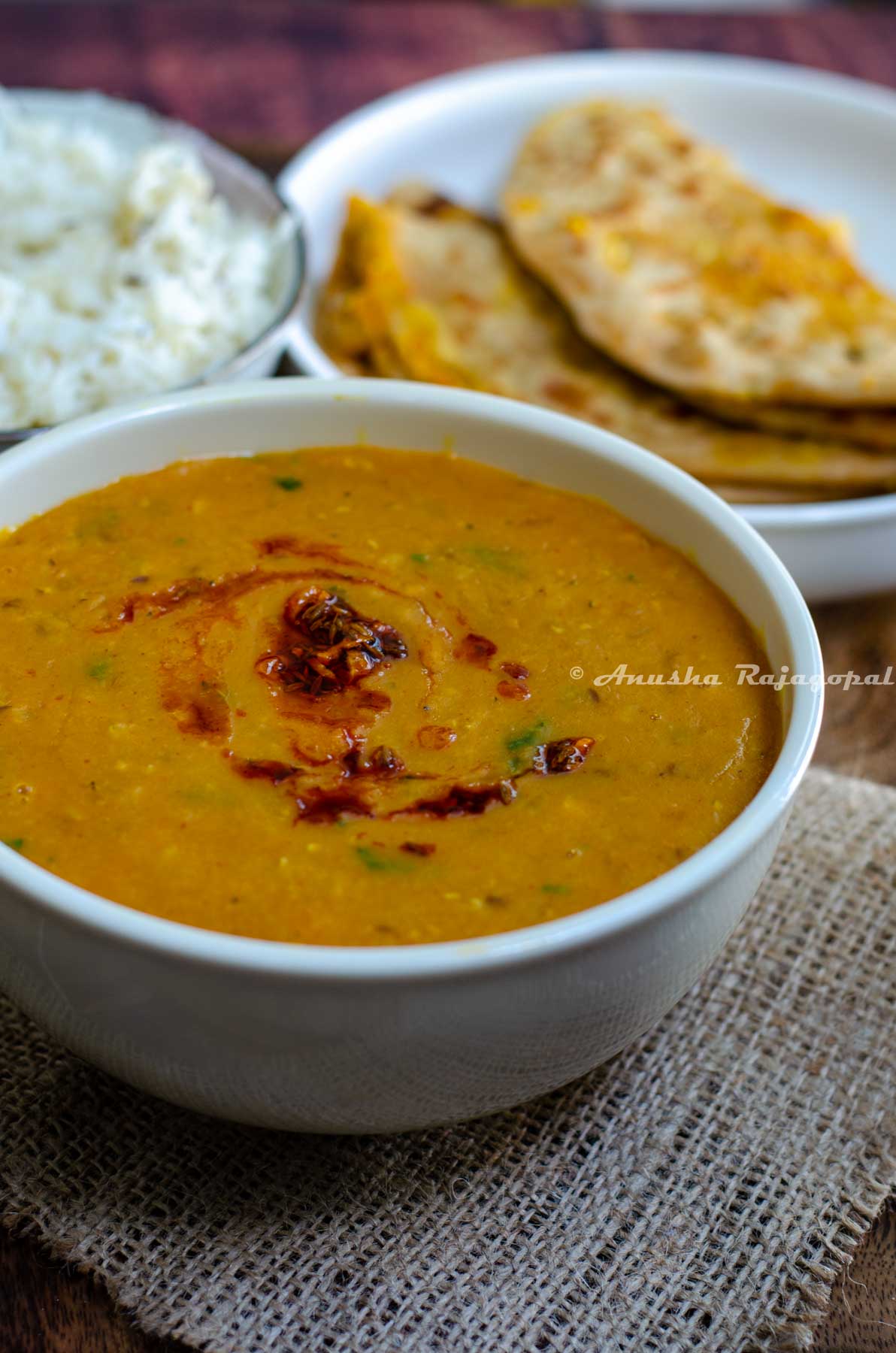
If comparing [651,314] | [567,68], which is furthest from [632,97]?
[651,314]

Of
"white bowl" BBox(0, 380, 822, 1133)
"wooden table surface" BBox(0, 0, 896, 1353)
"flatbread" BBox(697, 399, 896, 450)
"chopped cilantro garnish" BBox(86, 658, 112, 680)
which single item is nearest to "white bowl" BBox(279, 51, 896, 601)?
"wooden table surface" BBox(0, 0, 896, 1353)

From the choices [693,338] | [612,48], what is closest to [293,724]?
[693,338]

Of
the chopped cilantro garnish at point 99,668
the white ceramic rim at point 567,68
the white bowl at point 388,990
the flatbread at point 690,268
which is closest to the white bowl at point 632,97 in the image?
the white ceramic rim at point 567,68

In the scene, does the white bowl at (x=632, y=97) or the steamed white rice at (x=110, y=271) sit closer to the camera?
the steamed white rice at (x=110, y=271)

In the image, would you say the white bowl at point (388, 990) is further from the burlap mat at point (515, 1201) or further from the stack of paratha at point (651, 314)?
the stack of paratha at point (651, 314)

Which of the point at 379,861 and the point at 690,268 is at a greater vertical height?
the point at 379,861

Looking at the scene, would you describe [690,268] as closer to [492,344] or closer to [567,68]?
[492,344]
